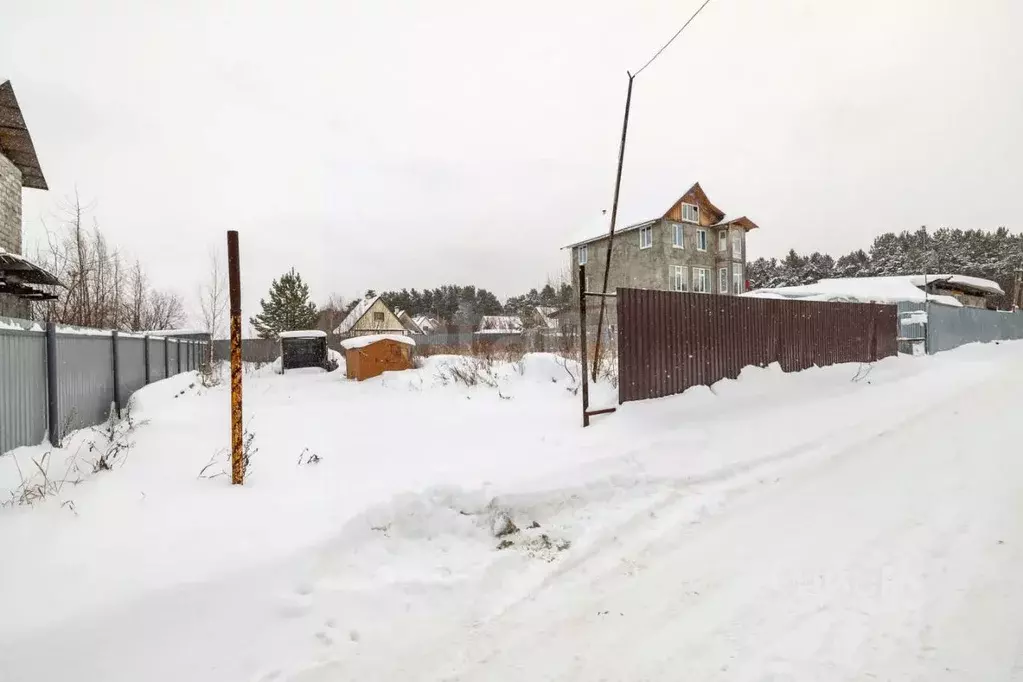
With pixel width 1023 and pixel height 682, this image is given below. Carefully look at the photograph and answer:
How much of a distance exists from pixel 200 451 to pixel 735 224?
37659mm

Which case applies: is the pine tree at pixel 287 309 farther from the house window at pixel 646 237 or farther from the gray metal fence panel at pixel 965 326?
the gray metal fence panel at pixel 965 326

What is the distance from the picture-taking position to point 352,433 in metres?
7.32

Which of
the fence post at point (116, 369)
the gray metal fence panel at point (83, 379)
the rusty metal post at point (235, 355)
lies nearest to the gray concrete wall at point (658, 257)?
the fence post at point (116, 369)

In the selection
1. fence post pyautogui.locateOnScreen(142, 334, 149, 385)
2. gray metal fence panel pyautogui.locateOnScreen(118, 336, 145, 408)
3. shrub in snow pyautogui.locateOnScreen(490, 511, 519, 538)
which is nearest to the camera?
shrub in snow pyautogui.locateOnScreen(490, 511, 519, 538)

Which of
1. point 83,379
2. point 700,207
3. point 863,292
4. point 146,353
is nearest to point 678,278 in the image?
point 700,207

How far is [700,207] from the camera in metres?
36.6

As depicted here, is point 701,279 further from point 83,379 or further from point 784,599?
point 784,599

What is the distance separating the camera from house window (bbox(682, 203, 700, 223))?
1400 inches

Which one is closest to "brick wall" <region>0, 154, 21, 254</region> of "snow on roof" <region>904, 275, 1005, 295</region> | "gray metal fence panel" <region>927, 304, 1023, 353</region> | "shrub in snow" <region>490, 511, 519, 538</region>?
"shrub in snow" <region>490, 511, 519, 538</region>

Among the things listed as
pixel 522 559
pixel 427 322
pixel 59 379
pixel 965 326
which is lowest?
pixel 522 559

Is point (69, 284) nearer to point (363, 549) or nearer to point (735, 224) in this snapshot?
point (363, 549)

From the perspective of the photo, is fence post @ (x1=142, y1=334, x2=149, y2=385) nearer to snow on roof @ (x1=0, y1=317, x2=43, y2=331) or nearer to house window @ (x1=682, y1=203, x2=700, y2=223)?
snow on roof @ (x1=0, y1=317, x2=43, y2=331)

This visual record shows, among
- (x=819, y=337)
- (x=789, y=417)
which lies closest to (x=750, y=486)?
(x=789, y=417)

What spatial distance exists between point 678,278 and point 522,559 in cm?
3412
